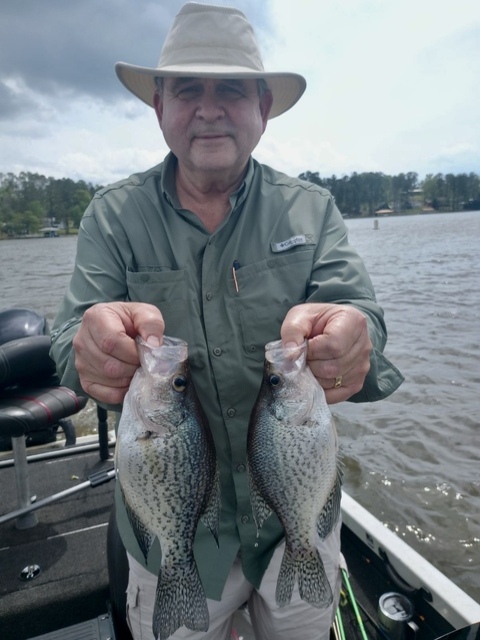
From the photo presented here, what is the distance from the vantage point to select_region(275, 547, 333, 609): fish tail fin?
194cm

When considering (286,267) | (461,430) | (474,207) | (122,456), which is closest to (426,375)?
(461,430)

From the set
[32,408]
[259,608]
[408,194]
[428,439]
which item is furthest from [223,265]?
[408,194]

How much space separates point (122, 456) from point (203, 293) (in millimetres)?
855

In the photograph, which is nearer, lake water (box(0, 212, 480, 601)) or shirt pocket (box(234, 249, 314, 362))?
shirt pocket (box(234, 249, 314, 362))

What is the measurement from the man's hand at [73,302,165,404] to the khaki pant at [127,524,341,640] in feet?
3.73

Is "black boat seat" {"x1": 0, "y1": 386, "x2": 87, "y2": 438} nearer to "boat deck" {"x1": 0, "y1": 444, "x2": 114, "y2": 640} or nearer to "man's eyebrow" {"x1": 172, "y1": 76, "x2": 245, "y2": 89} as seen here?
"boat deck" {"x1": 0, "y1": 444, "x2": 114, "y2": 640}

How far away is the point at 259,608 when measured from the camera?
2.66 m

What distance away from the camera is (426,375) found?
9.34 m

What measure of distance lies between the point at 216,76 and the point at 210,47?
28cm

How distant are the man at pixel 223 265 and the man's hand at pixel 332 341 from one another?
29 cm

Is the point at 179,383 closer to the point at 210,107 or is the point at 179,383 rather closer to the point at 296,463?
the point at 296,463

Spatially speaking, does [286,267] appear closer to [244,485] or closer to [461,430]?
[244,485]

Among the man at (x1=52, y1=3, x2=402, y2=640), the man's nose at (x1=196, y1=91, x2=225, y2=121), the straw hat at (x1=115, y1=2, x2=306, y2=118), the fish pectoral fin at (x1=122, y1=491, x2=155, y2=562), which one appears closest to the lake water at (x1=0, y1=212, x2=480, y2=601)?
the man at (x1=52, y1=3, x2=402, y2=640)

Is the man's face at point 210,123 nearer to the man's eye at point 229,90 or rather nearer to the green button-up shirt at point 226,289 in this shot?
the man's eye at point 229,90
